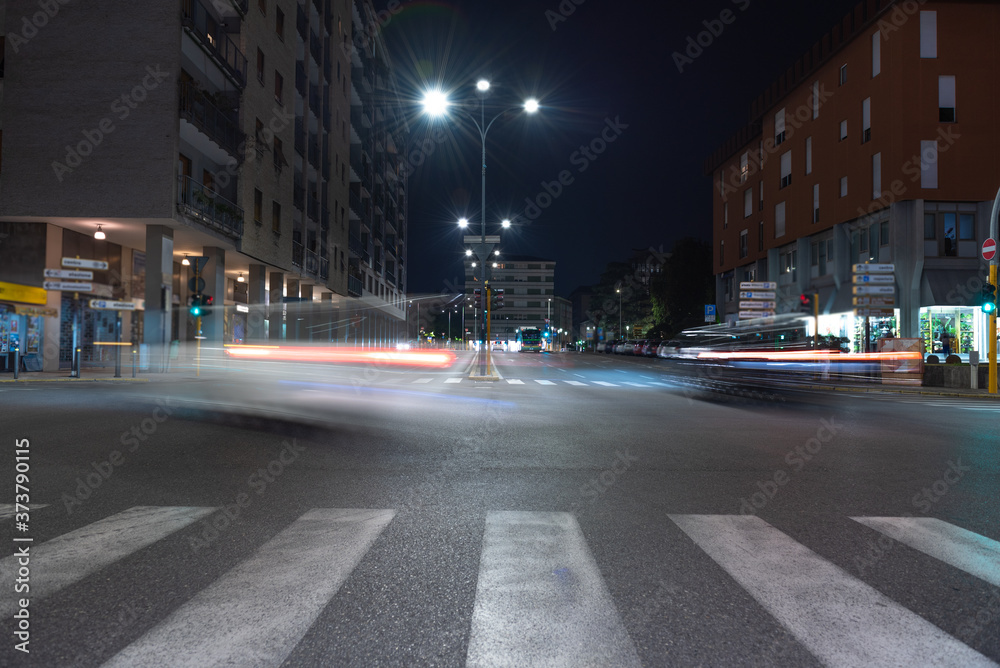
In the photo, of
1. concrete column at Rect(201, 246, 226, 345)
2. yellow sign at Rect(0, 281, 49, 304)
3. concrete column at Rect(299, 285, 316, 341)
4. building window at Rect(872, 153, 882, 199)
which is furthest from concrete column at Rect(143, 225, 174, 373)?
building window at Rect(872, 153, 882, 199)

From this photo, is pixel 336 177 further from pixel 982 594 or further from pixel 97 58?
pixel 982 594

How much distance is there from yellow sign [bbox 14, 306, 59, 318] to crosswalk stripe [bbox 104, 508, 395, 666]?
24525 millimetres

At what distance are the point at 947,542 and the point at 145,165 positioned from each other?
24.3 m

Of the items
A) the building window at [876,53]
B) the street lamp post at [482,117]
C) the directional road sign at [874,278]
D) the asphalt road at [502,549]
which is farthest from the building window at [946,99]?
the asphalt road at [502,549]

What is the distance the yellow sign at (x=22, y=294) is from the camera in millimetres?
22453

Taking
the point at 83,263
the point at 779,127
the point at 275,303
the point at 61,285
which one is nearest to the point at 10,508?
the point at 83,263

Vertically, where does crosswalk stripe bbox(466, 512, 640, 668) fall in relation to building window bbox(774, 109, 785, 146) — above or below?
below

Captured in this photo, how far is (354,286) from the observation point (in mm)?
48844

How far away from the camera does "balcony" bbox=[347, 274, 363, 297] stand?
155 feet

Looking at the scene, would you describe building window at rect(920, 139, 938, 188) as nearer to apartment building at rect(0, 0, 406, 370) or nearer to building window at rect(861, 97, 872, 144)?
building window at rect(861, 97, 872, 144)

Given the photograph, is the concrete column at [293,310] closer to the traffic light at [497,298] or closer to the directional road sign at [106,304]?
the directional road sign at [106,304]

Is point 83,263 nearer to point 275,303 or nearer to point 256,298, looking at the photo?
point 256,298

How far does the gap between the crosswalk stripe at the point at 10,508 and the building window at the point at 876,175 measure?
127 feet

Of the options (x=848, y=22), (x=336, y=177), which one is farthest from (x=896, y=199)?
(x=336, y=177)
